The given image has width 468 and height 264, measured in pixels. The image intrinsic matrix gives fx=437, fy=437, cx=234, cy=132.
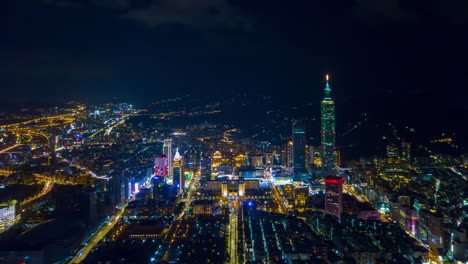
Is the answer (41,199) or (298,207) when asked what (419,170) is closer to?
(298,207)

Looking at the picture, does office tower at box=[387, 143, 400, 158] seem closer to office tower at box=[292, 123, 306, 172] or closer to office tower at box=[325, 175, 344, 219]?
office tower at box=[292, 123, 306, 172]

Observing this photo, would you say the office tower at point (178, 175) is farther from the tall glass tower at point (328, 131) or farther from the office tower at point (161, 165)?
the tall glass tower at point (328, 131)

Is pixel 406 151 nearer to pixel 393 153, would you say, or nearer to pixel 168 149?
pixel 393 153

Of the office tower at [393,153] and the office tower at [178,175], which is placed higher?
the office tower at [393,153]

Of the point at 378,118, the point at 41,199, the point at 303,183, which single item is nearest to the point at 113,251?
the point at 41,199

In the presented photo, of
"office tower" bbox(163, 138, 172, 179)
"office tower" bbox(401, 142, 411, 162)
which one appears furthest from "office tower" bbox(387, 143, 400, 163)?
"office tower" bbox(163, 138, 172, 179)

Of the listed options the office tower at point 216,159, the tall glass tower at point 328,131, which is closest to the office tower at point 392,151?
the tall glass tower at point 328,131
